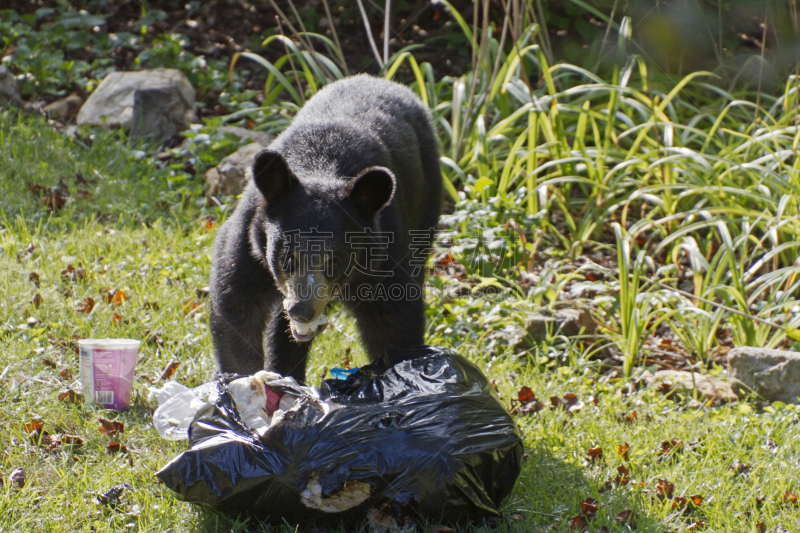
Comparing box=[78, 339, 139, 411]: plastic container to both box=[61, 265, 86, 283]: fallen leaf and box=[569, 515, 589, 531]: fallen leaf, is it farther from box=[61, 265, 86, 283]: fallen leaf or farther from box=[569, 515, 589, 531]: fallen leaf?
box=[569, 515, 589, 531]: fallen leaf

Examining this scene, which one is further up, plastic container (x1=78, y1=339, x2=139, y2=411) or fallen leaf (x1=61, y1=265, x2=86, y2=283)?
plastic container (x1=78, y1=339, x2=139, y2=411)

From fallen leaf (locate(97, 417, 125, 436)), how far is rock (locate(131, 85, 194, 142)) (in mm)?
3914

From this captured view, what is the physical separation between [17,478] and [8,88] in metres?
5.16

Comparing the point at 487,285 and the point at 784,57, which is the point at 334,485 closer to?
the point at 487,285

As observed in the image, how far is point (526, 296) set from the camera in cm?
420

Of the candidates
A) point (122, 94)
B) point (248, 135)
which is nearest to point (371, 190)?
point (248, 135)

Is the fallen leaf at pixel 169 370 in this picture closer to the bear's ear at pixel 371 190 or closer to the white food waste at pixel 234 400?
the white food waste at pixel 234 400

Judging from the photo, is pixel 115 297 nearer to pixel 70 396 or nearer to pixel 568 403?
pixel 70 396

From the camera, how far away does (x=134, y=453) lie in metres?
2.48

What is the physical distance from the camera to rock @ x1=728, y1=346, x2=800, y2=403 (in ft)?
10.7

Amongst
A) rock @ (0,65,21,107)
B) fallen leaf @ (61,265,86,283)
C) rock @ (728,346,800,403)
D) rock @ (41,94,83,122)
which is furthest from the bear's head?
rock @ (0,65,21,107)

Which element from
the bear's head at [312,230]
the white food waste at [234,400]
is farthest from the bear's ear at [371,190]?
the white food waste at [234,400]

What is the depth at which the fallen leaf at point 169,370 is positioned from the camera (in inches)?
120

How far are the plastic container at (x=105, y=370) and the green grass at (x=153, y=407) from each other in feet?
0.22
